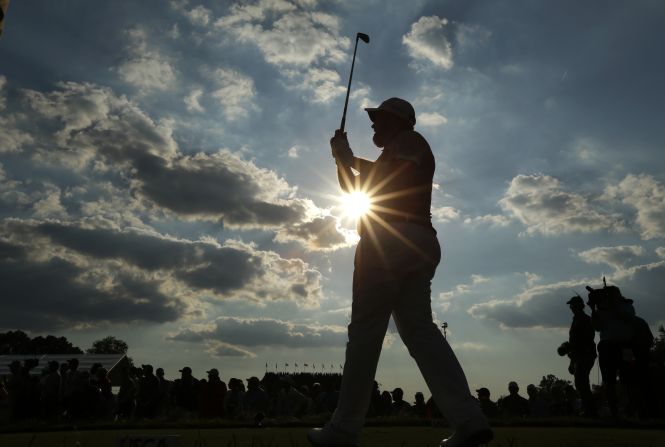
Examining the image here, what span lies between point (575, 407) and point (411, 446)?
13929 mm

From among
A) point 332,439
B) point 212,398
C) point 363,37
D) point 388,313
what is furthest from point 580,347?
point 332,439

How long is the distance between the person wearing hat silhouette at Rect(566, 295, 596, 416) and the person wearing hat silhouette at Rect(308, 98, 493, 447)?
8.50 metres

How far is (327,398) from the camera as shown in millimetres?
16094

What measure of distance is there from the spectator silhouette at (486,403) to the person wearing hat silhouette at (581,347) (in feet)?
6.84

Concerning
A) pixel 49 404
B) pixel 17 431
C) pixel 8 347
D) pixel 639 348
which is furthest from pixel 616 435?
pixel 8 347

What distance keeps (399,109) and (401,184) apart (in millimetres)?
687

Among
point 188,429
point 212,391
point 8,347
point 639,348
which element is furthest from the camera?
point 8,347

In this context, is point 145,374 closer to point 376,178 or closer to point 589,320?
point 589,320

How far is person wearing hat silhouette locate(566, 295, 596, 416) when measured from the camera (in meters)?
12.0

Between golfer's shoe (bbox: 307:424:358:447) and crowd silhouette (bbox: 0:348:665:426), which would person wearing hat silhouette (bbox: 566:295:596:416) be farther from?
golfer's shoe (bbox: 307:424:358:447)

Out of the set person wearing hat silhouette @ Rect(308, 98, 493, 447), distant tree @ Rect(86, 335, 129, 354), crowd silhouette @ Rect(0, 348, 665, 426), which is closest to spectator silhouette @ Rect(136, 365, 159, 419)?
crowd silhouette @ Rect(0, 348, 665, 426)

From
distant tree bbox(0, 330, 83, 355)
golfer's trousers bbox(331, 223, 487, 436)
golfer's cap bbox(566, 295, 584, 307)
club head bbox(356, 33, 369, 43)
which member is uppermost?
distant tree bbox(0, 330, 83, 355)

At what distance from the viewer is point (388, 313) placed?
4668mm

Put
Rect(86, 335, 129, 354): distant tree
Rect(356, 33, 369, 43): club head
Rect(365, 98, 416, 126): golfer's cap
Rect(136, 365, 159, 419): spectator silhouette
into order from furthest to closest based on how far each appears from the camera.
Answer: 1. Rect(86, 335, 129, 354): distant tree
2. Rect(136, 365, 159, 419): spectator silhouette
3. Rect(356, 33, 369, 43): club head
4. Rect(365, 98, 416, 126): golfer's cap
